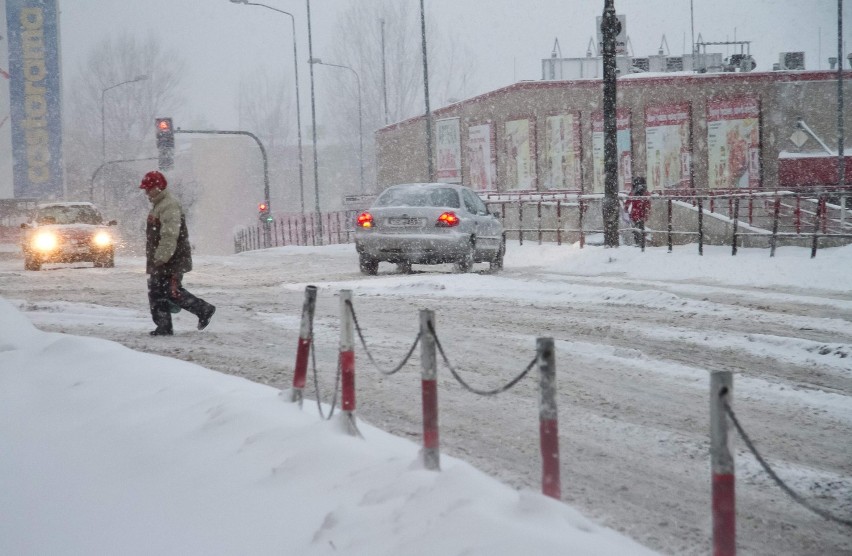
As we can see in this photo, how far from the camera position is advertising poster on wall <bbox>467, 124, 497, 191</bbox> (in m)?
38.0

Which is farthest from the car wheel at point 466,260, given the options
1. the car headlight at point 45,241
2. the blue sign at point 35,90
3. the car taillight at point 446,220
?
the blue sign at point 35,90

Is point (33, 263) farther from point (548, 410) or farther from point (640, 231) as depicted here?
point (548, 410)

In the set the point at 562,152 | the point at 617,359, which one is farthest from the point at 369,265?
the point at 562,152

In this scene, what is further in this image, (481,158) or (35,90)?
(35,90)

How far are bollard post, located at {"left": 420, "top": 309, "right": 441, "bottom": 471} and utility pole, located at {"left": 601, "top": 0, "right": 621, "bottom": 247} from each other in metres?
15.6

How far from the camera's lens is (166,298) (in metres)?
10.6

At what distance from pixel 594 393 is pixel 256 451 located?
2.85 m

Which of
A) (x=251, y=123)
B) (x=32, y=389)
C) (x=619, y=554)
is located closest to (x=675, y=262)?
(x=32, y=389)

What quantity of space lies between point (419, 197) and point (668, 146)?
61.9ft

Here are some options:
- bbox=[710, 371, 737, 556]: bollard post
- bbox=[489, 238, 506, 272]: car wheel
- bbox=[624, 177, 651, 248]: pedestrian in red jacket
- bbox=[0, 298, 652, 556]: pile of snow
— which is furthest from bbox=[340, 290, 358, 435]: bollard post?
bbox=[624, 177, 651, 248]: pedestrian in red jacket

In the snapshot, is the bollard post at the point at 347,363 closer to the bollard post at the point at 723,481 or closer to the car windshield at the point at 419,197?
Result: the bollard post at the point at 723,481

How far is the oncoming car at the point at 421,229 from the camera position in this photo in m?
17.3

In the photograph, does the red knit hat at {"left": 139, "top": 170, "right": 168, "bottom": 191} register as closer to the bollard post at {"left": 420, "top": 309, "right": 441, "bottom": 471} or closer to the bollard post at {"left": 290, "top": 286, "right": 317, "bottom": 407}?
the bollard post at {"left": 290, "top": 286, "right": 317, "bottom": 407}

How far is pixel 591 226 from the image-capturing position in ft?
104
